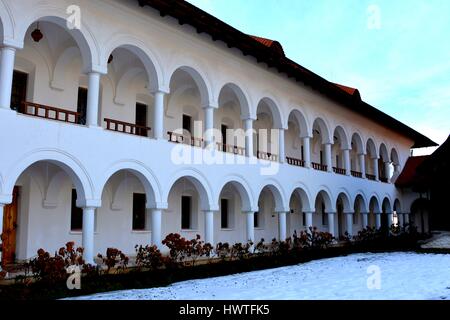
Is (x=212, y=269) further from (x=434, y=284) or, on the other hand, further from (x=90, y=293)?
(x=434, y=284)

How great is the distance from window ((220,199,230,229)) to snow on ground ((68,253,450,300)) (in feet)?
22.9

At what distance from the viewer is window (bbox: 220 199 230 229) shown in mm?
20047

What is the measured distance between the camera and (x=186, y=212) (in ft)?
60.2

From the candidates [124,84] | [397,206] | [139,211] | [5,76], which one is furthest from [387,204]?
[5,76]

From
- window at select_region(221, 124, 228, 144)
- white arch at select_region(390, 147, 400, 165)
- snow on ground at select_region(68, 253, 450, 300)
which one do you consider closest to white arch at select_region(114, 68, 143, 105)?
window at select_region(221, 124, 228, 144)

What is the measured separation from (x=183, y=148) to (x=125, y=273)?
451cm

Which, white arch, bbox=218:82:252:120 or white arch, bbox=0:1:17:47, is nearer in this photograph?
white arch, bbox=0:1:17:47

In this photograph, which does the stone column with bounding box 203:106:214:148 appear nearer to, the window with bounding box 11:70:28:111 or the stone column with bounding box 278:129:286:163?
the stone column with bounding box 278:129:286:163

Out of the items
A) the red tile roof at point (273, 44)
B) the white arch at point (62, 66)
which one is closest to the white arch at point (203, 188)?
the white arch at point (62, 66)

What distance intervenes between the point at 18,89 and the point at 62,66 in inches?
58.0

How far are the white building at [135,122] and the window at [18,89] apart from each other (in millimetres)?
29

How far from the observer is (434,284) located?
930cm

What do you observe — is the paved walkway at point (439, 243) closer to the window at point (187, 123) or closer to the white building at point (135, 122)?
the white building at point (135, 122)

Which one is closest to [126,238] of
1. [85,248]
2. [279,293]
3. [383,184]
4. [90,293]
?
[85,248]
